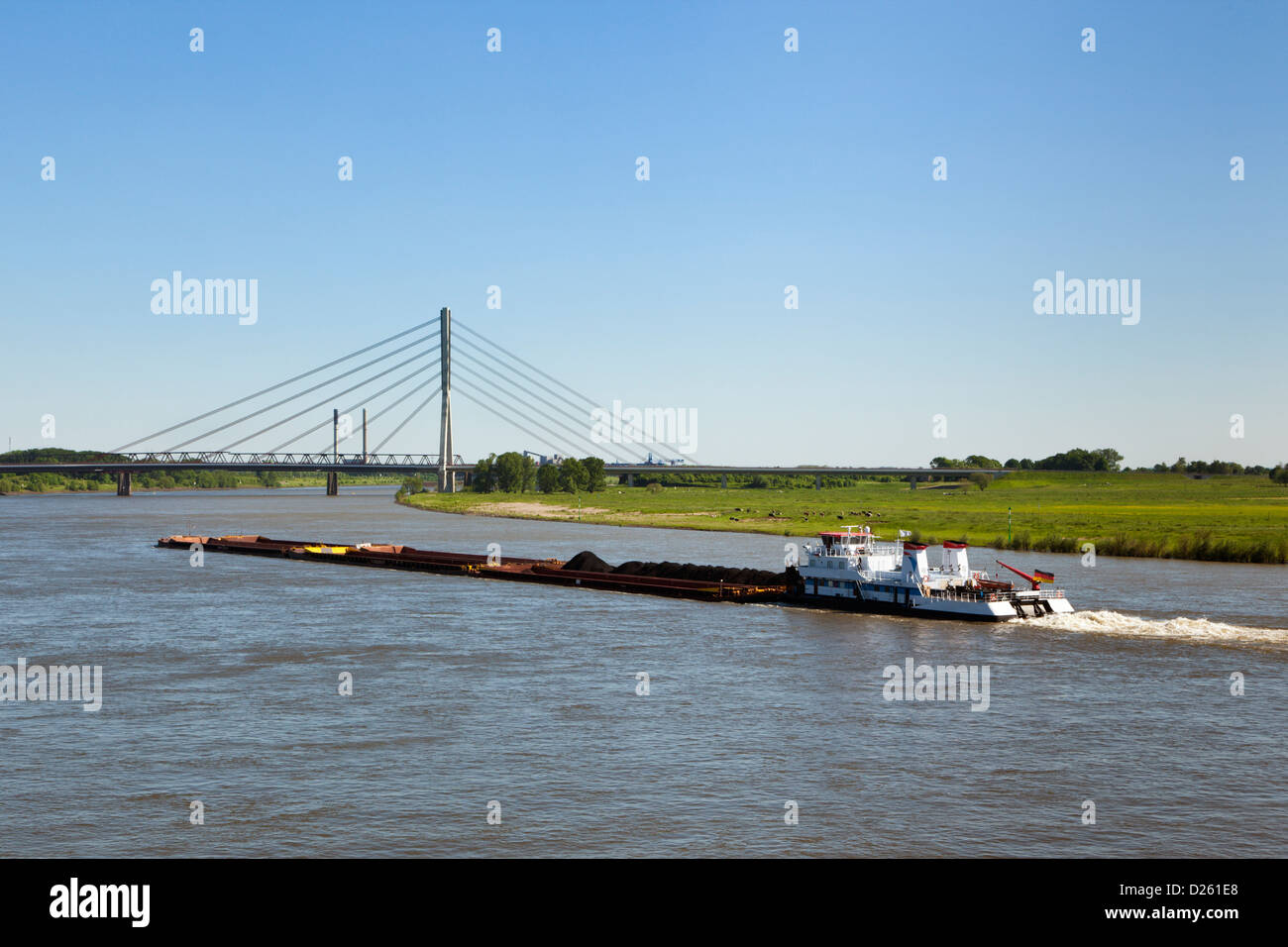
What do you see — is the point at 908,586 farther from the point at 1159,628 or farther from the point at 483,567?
the point at 483,567

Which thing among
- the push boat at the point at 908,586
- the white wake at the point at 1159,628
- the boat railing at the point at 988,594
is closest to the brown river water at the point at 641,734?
the white wake at the point at 1159,628

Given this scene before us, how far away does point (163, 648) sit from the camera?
43875mm

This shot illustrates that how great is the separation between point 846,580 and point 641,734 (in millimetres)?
30889

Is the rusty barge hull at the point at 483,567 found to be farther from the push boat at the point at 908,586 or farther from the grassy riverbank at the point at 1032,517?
the grassy riverbank at the point at 1032,517

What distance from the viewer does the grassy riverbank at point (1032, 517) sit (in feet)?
281

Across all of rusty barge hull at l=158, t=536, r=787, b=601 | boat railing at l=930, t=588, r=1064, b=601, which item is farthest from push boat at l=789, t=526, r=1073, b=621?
rusty barge hull at l=158, t=536, r=787, b=601

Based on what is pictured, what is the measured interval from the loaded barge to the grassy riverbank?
19.8 meters

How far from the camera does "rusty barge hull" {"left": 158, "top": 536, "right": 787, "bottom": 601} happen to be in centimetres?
6356

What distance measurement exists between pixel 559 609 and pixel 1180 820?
39045mm

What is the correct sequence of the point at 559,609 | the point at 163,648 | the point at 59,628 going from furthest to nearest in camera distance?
the point at 559,609 < the point at 59,628 < the point at 163,648

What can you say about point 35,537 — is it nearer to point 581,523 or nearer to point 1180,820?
point 581,523

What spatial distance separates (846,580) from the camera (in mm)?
58438

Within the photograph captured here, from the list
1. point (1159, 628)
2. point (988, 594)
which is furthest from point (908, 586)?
point (1159, 628)
